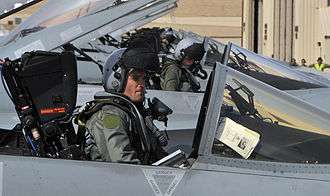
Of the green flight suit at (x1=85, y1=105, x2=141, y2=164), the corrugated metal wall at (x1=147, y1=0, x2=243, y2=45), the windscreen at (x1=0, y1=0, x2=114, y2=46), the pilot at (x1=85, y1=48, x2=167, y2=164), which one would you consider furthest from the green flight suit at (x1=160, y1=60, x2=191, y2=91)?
the corrugated metal wall at (x1=147, y1=0, x2=243, y2=45)

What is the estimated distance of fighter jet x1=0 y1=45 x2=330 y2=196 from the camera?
288 cm

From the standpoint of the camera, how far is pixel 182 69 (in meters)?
6.57

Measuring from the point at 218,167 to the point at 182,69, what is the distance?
369cm

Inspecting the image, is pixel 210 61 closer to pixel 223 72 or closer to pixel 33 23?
pixel 33 23

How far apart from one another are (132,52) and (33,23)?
2.81 metres

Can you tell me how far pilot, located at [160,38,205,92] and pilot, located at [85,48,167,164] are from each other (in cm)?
293

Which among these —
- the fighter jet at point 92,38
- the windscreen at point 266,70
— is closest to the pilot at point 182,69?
the fighter jet at point 92,38

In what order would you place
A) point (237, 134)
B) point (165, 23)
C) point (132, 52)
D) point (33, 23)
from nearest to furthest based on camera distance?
point (237, 134) → point (132, 52) → point (33, 23) → point (165, 23)

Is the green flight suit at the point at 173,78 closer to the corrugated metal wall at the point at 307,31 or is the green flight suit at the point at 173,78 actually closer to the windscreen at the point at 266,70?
the windscreen at the point at 266,70

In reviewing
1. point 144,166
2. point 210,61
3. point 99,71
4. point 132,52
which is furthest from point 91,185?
point 99,71

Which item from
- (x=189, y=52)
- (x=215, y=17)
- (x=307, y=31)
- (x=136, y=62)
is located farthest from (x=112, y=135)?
(x=215, y=17)

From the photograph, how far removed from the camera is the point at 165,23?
12523 millimetres

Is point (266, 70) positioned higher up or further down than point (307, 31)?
higher up

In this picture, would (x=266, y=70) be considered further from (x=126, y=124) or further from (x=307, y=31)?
(x=307, y=31)
